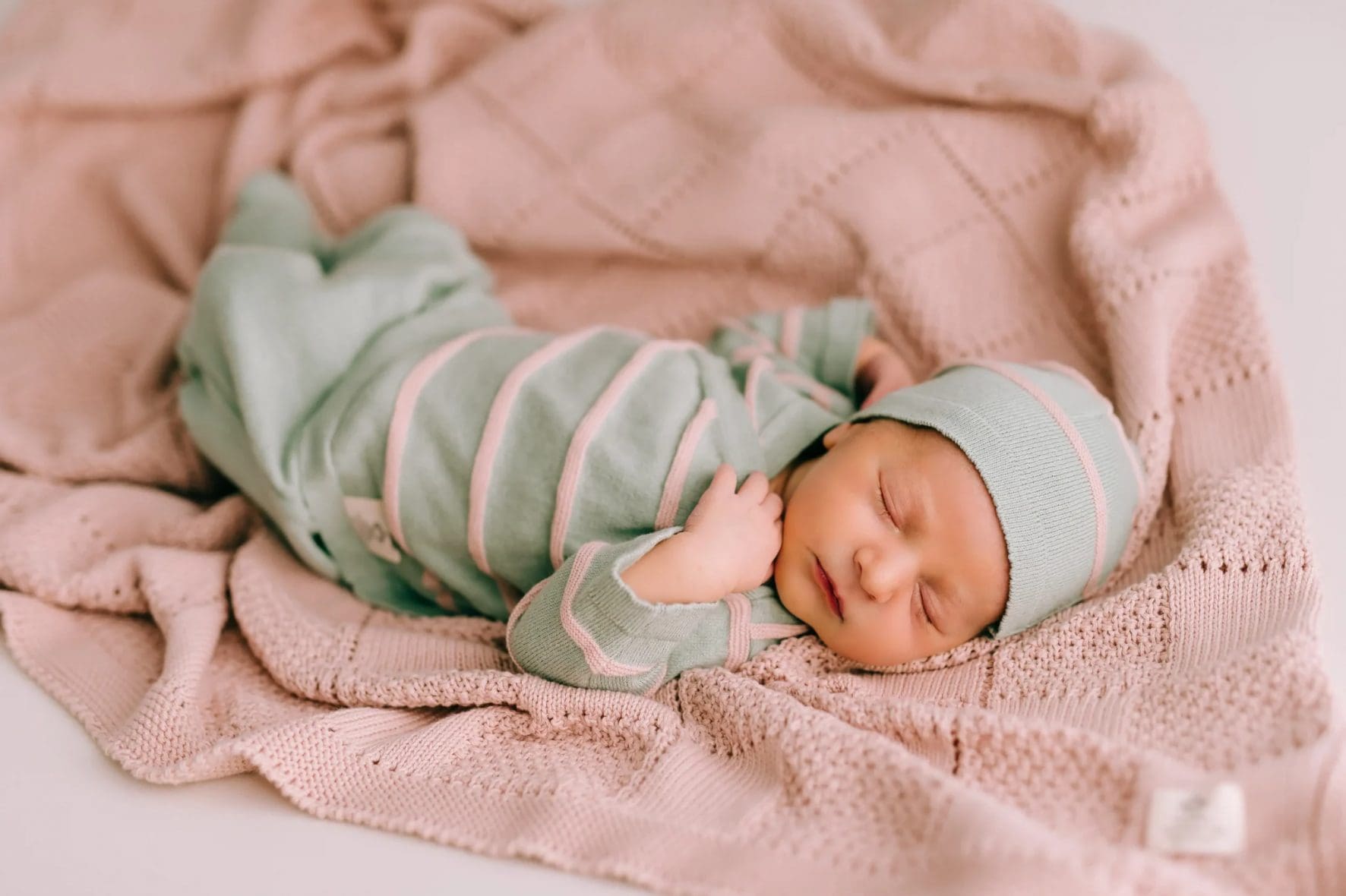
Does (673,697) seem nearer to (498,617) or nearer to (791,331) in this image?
(498,617)

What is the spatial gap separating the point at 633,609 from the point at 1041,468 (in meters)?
0.39

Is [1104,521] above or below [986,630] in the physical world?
above

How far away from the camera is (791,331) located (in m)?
1.26

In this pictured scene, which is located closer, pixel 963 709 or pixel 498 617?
pixel 963 709

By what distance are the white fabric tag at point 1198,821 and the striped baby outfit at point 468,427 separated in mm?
385

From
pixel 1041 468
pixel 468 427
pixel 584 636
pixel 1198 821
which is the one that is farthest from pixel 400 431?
pixel 1198 821

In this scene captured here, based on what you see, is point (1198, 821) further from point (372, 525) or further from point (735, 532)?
point (372, 525)

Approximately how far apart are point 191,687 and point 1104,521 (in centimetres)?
83

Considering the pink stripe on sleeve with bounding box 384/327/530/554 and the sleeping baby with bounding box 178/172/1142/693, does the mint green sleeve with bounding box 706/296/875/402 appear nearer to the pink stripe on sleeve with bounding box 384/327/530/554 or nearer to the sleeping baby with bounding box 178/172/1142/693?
the sleeping baby with bounding box 178/172/1142/693

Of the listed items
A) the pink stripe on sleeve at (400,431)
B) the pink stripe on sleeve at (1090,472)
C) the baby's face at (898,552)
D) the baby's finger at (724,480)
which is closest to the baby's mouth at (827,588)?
the baby's face at (898,552)

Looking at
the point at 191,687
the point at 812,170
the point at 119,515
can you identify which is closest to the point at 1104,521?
the point at 812,170

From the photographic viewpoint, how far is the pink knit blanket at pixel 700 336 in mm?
776

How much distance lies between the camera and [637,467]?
1.05 meters

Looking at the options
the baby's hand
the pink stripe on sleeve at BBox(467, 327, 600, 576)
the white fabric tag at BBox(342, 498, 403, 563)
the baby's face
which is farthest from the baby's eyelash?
the white fabric tag at BBox(342, 498, 403, 563)
